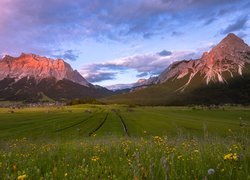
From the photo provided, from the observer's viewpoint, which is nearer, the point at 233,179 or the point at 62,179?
the point at 233,179

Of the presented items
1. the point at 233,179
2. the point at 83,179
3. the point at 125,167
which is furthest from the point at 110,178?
the point at 233,179

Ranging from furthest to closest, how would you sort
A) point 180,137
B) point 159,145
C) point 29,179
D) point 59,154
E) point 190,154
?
point 180,137
point 159,145
point 59,154
point 190,154
point 29,179

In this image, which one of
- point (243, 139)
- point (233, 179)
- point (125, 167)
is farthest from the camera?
point (243, 139)

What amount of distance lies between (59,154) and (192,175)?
5463 mm

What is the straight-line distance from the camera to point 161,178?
224 inches

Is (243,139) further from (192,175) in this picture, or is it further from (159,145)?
(159,145)

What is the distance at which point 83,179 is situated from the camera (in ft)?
18.7

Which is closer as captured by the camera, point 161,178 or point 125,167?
point 161,178

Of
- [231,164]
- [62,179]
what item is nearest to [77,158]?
[62,179]

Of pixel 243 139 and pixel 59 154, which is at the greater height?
pixel 243 139

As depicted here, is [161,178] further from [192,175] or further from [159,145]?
[159,145]

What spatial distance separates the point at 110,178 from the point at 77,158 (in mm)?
3576

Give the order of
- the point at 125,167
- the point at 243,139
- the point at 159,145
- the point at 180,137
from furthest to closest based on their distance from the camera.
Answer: the point at 180,137 → the point at 159,145 → the point at 243,139 → the point at 125,167

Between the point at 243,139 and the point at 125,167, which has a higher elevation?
the point at 243,139
